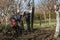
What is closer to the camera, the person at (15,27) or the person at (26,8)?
the person at (15,27)

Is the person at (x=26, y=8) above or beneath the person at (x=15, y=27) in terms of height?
above

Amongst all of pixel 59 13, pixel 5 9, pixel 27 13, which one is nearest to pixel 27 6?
pixel 27 13

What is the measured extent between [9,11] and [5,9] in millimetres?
228

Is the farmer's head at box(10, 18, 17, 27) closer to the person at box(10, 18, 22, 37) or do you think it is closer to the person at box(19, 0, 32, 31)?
the person at box(10, 18, 22, 37)

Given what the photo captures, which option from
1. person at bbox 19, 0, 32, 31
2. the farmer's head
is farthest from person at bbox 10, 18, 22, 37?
person at bbox 19, 0, 32, 31

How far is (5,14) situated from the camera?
355 inches

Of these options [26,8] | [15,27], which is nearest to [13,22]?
[15,27]

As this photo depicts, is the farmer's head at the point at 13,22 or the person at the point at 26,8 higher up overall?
the person at the point at 26,8

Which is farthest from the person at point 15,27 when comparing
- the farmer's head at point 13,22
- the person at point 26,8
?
the person at point 26,8

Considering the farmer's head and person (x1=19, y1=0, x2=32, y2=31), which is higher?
person (x1=19, y1=0, x2=32, y2=31)

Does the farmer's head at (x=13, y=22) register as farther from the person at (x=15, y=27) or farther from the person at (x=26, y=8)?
the person at (x=26, y=8)

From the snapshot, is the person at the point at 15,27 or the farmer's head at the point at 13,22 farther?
the farmer's head at the point at 13,22

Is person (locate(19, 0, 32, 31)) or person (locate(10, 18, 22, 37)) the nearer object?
person (locate(10, 18, 22, 37))

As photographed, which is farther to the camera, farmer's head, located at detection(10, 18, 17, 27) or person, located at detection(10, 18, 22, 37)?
farmer's head, located at detection(10, 18, 17, 27)
